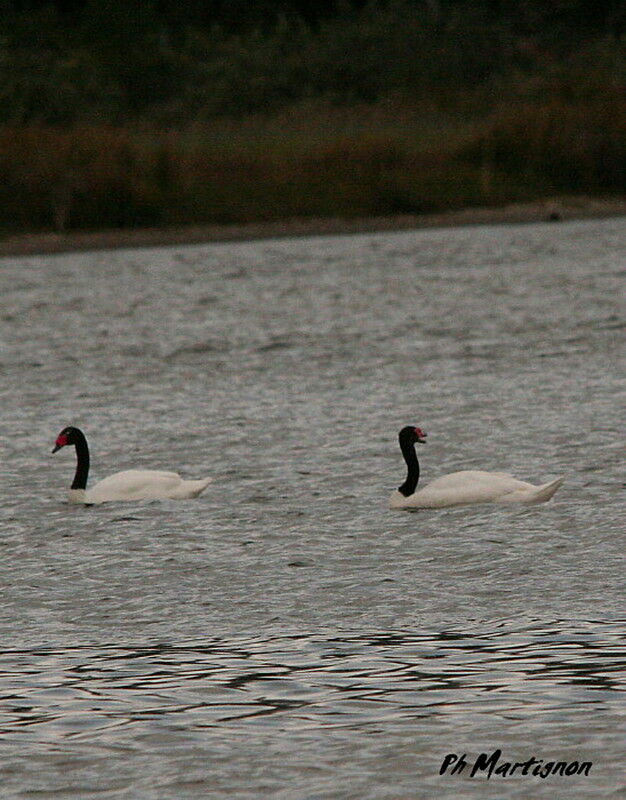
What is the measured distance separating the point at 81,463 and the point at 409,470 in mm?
2446

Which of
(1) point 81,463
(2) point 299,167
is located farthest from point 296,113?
(1) point 81,463

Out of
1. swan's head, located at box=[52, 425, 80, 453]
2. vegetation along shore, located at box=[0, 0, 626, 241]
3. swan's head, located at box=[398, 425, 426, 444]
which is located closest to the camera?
swan's head, located at box=[398, 425, 426, 444]

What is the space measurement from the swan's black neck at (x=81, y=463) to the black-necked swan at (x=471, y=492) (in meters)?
2.32

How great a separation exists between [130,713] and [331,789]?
1.29m

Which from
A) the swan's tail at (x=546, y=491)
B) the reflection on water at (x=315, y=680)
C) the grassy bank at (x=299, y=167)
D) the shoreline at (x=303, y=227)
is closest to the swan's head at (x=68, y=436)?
the swan's tail at (x=546, y=491)

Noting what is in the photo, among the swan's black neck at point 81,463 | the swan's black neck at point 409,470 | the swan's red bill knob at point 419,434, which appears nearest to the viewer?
the swan's black neck at point 409,470

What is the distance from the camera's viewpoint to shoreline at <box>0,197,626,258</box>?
39.7 m

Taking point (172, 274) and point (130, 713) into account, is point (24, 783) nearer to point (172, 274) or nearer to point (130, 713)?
point (130, 713)

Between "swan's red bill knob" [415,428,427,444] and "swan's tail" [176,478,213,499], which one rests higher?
"swan's red bill knob" [415,428,427,444]

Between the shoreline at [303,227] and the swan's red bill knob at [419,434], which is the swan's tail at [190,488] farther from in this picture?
the shoreline at [303,227]

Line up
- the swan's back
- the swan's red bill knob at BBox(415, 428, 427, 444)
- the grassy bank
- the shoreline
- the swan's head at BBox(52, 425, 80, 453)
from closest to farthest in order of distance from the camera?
1. the swan's back
2. the swan's red bill knob at BBox(415, 428, 427, 444)
3. the swan's head at BBox(52, 425, 80, 453)
4. the shoreline
5. the grassy bank

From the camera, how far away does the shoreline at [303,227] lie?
39.7 metres

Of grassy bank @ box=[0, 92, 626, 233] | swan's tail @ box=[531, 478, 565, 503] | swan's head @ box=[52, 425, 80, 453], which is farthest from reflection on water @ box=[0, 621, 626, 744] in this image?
grassy bank @ box=[0, 92, 626, 233]

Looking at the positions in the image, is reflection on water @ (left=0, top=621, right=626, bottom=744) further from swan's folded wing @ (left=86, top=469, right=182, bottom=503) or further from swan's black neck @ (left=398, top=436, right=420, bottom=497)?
swan's folded wing @ (left=86, top=469, right=182, bottom=503)
